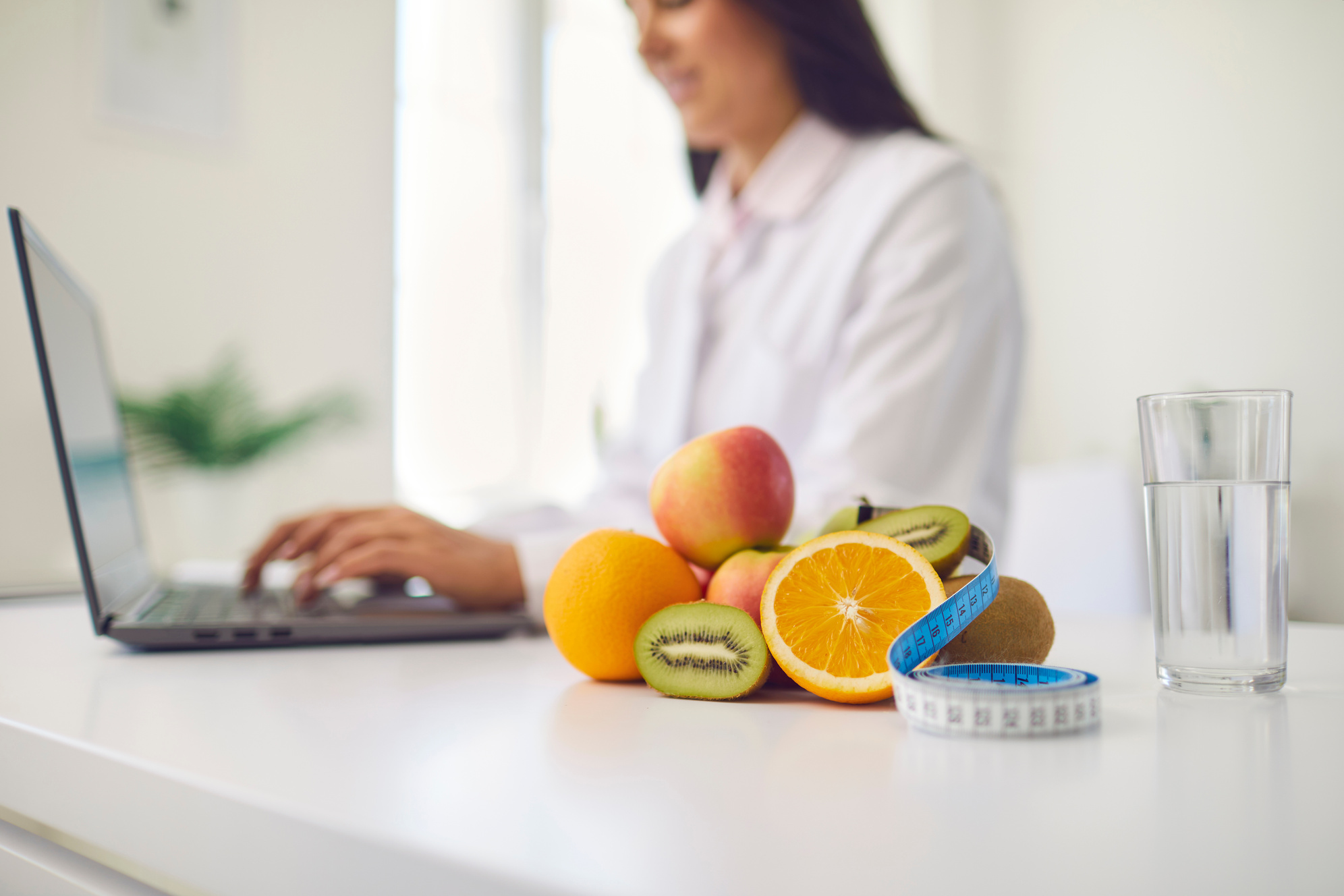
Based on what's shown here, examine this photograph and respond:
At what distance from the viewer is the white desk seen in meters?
0.24

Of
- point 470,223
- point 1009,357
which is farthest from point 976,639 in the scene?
point 470,223

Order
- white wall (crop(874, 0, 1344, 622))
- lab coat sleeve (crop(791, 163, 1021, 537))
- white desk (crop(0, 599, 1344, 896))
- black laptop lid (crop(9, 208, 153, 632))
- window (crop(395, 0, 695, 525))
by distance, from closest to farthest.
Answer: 1. white desk (crop(0, 599, 1344, 896))
2. black laptop lid (crop(9, 208, 153, 632))
3. lab coat sleeve (crop(791, 163, 1021, 537))
4. white wall (crop(874, 0, 1344, 622))
5. window (crop(395, 0, 695, 525))

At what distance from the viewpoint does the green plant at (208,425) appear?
1.87 metres

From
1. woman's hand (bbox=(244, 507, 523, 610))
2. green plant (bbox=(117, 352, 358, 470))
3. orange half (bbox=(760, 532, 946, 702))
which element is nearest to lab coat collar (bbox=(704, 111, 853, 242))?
woman's hand (bbox=(244, 507, 523, 610))

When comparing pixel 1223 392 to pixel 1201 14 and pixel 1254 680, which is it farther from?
pixel 1201 14

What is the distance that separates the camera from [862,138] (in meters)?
1.37

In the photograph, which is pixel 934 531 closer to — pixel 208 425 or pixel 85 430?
pixel 85 430

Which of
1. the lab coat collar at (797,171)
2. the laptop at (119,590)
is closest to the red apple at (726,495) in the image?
the laptop at (119,590)

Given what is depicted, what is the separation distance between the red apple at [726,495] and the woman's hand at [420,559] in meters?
0.35

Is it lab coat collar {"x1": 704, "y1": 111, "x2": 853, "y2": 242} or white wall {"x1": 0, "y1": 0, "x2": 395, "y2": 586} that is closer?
lab coat collar {"x1": 704, "y1": 111, "x2": 853, "y2": 242}

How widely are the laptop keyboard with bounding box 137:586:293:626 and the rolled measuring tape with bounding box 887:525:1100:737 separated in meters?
0.54

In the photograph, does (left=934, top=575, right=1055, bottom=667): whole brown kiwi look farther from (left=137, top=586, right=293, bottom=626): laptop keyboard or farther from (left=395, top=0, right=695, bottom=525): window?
(left=395, top=0, right=695, bottom=525): window

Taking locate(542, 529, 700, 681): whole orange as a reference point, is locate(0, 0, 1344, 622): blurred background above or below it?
above

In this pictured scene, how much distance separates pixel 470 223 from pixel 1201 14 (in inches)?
96.5
